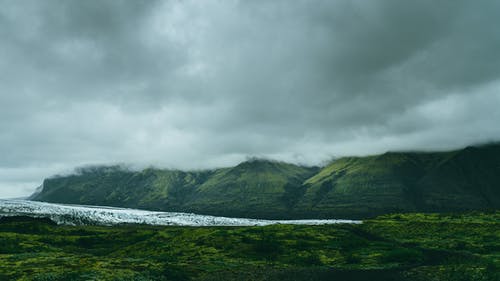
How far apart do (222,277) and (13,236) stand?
342ft

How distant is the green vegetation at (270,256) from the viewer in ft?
237

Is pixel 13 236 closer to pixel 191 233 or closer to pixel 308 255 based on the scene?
pixel 191 233

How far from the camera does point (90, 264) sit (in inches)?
3068

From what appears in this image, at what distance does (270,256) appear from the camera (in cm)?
10325

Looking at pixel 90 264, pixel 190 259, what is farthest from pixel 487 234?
pixel 90 264

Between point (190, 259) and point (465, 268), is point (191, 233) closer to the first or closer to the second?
Answer: point (190, 259)

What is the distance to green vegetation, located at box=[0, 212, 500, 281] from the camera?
72125 mm

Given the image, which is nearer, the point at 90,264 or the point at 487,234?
the point at 90,264

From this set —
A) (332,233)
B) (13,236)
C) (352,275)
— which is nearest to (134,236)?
(13,236)

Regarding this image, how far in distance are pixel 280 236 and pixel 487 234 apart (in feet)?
239

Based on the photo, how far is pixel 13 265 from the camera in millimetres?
78938

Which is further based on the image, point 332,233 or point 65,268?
point 332,233

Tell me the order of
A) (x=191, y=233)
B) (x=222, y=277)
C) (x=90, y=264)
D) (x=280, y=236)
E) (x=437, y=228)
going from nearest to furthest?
1. (x=222, y=277)
2. (x=90, y=264)
3. (x=280, y=236)
4. (x=191, y=233)
5. (x=437, y=228)

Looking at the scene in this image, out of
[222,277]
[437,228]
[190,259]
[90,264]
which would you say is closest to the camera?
[222,277]
